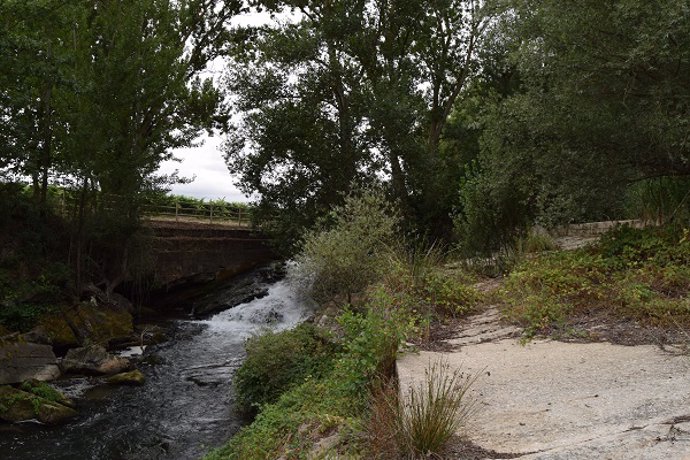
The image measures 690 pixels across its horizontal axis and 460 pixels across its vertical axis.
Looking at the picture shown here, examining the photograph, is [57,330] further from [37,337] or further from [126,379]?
[126,379]

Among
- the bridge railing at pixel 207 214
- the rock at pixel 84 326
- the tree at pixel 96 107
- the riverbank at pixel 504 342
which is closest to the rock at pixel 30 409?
the rock at pixel 84 326

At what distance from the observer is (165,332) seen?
52.8ft

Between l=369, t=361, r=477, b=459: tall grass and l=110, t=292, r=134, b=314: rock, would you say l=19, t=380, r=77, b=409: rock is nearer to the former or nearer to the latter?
l=110, t=292, r=134, b=314: rock

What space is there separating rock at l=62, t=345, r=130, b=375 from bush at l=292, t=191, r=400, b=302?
A: 4.78 meters

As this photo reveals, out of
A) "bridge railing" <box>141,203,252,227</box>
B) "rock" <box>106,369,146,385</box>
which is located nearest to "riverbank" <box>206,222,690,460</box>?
"rock" <box>106,369,146,385</box>

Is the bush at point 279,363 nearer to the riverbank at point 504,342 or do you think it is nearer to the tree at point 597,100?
the riverbank at point 504,342

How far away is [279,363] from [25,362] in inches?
235

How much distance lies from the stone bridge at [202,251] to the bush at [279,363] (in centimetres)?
1045

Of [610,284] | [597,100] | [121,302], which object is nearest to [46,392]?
[121,302]

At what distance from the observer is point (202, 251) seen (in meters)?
21.8

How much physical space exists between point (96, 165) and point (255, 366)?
28.9ft

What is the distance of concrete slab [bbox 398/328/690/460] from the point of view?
342 centimetres

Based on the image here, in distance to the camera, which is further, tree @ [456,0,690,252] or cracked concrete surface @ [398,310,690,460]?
tree @ [456,0,690,252]

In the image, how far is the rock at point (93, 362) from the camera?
38.7ft
